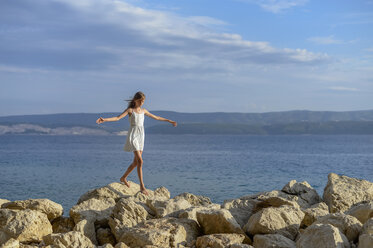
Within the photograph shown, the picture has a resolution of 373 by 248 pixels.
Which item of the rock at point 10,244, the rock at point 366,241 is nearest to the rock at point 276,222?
the rock at point 366,241

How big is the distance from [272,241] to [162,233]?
1634 millimetres

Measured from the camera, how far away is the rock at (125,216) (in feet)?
25.3

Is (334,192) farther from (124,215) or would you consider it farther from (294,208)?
(124,215)

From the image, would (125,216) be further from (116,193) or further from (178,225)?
(116,193)

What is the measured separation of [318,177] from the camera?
42.3 meters

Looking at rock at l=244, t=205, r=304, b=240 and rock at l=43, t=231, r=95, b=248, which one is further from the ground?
rock at l=244, t=205, r=304, b=240

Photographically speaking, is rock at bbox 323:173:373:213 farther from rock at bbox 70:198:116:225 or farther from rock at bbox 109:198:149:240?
rock at bbox 70:198:116:225

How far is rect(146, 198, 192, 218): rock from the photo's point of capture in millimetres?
8058

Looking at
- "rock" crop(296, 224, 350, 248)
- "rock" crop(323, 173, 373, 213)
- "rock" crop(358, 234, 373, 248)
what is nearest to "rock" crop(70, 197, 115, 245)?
"rock" crop(296, 224, 350, 248)

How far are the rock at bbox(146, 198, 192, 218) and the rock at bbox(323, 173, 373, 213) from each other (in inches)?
143

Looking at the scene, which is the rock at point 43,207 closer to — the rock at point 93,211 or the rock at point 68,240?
the rock at point 93,211

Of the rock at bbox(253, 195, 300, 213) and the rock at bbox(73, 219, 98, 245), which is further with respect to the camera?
the rock at bbox(253, 195, 300, 213)

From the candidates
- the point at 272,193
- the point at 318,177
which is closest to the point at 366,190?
the point at 272,193

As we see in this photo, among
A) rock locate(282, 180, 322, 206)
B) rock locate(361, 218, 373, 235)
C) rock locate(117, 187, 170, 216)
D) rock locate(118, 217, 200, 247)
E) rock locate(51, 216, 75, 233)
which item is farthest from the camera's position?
rock locate(282, 180, 322, 206)
